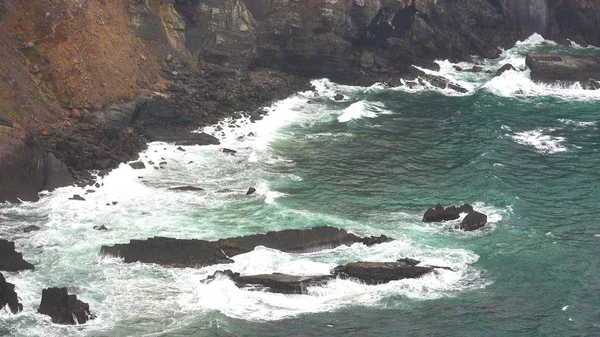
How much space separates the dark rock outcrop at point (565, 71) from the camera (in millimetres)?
78812

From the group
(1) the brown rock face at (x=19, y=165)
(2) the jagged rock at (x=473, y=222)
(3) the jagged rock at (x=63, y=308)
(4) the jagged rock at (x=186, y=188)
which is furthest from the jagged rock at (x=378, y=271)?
(1) the brown rock face at (x=19, y=165)

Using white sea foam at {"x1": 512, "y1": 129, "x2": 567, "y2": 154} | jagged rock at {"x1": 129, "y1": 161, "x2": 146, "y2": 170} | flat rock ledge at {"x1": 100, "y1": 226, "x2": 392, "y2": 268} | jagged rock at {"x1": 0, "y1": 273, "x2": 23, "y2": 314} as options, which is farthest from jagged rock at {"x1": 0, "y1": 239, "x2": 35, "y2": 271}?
white sea foam at {"x1": 512, "y1": 129, "x2": 567, "y2": 154}

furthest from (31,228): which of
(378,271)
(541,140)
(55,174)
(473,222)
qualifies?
(541,140)

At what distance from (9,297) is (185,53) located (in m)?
36.9

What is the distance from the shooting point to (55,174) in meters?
50.8

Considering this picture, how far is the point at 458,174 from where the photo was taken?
55.9 metres

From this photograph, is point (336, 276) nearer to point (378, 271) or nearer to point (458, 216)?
point (378, 271)

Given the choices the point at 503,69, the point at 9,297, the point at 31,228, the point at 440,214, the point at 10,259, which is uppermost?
the point at 503,69

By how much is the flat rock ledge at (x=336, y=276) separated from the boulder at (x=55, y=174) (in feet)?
48.1

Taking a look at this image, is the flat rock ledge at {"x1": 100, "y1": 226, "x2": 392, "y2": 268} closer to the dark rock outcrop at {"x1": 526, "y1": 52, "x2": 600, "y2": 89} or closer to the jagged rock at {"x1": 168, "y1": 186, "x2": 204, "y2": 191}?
the jagged rock at {"x1": 168, "y1": 186, "x2": 204, "y2": 191}

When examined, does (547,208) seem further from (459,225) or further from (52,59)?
(52,59)

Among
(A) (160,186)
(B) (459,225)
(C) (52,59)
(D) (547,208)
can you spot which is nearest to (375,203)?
(B) (459,225)

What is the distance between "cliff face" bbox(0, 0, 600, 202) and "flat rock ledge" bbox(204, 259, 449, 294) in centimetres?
1599

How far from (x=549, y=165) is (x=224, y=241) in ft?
85.8
